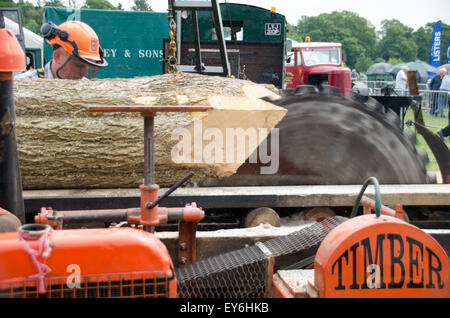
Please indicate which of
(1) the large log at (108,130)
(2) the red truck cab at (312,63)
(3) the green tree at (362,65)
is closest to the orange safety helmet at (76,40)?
(1) the large log at (108,130)

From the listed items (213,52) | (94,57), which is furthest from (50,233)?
(213,52)

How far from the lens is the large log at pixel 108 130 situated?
146 inches

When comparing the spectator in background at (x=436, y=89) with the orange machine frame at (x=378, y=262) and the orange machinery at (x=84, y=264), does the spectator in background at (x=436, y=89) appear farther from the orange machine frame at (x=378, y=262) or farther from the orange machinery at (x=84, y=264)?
the orange machinery at (x=84, y=264)

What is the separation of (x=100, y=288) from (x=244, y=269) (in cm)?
108

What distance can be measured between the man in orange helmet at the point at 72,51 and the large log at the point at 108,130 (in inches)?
43.4

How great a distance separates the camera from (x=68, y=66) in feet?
16.7

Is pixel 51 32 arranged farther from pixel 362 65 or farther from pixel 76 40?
pixel 362 65

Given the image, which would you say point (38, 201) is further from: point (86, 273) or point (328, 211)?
point (328, 211)

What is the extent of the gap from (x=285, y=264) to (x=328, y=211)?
1.13 meters

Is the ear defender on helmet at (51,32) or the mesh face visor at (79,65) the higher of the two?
the ear defender on helmet at (51,32)

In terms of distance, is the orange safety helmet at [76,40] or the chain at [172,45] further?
the orange safety helmet at [76,40]

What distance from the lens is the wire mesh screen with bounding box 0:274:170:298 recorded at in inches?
67.4

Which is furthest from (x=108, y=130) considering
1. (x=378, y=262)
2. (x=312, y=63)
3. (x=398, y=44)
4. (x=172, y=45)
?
(x=398, y=44)
